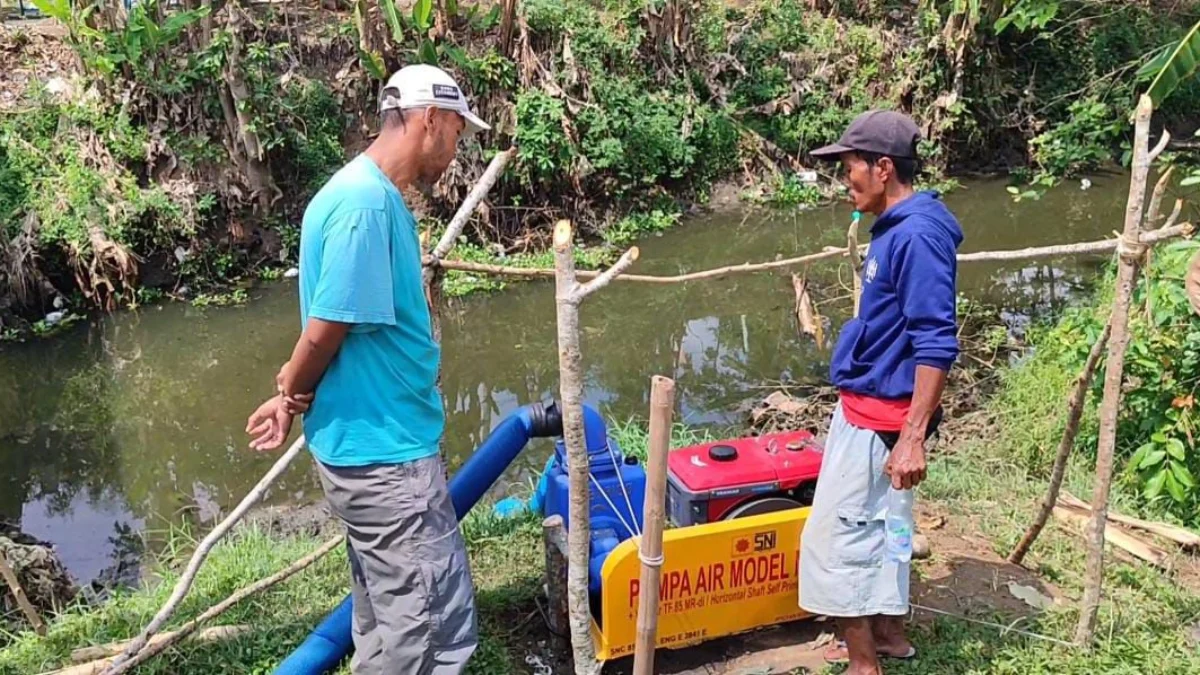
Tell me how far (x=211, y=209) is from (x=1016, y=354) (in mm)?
7206

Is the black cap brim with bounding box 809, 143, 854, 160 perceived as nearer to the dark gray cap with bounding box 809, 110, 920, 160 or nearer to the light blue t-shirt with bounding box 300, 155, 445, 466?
the dark gray cap with bounding box 809, 110, 920, 160

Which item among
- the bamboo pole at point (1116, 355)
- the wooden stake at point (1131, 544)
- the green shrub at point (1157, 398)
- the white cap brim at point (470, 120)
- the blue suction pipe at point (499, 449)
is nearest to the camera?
the white cap brim at point (470, 120)

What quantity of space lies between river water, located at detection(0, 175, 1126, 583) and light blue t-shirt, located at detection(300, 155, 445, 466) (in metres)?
3.17

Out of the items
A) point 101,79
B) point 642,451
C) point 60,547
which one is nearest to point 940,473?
point 642,451

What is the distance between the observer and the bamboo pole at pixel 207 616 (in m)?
3.08

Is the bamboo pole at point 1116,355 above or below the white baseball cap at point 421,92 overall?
below

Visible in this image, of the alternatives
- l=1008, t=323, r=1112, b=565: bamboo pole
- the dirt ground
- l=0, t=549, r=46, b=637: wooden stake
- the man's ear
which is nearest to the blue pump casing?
the man's ear

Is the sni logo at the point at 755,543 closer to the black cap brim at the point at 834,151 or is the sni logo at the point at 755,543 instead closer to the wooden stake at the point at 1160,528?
the black cap brim at the point at 834,151

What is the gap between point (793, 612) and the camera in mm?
3279

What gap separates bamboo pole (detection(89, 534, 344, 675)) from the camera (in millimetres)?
3084

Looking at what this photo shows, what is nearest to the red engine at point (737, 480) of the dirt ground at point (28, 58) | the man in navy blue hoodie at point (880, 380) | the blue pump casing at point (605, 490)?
the blue pump casing at point (605, 490)

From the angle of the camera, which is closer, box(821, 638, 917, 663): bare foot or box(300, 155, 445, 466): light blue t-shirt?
box(300, 155, 445, 466): light blue t-shirt

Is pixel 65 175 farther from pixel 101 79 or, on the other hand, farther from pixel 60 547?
pixel 60 547

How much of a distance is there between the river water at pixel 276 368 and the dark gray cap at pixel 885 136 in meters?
3.43
